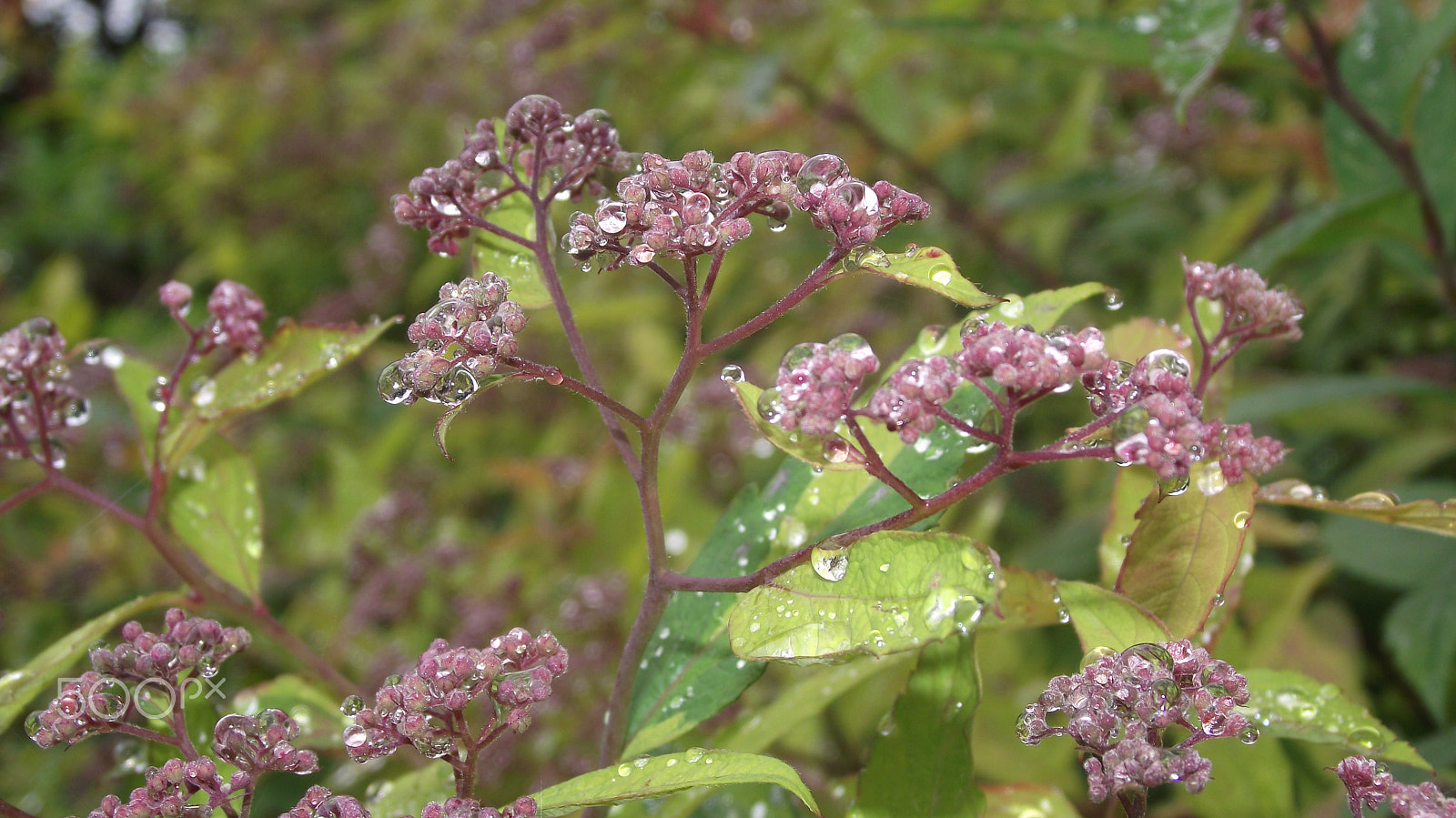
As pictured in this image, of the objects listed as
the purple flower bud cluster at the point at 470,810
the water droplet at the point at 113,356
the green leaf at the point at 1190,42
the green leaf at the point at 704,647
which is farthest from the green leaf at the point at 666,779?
the green leaf at the point at 1190,42

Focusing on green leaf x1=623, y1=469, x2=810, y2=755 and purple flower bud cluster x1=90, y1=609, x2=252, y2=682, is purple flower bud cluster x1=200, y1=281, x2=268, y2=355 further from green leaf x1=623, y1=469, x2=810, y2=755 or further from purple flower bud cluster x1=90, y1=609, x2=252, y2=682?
green leaf x1=623, y1=469, x2=810, y2=755

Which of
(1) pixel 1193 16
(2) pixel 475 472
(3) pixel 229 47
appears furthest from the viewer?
(3) pixel 229 47

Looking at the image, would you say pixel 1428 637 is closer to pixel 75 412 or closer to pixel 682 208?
pixel 682 208

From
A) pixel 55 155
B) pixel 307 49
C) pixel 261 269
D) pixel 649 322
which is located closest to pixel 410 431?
pixel 649 322

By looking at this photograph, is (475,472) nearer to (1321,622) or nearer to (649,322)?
(649,322)

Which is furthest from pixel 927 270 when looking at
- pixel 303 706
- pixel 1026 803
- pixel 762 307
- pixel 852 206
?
pixel 762 307

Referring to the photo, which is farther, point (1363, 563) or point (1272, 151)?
Answer: point (1272, 151)
